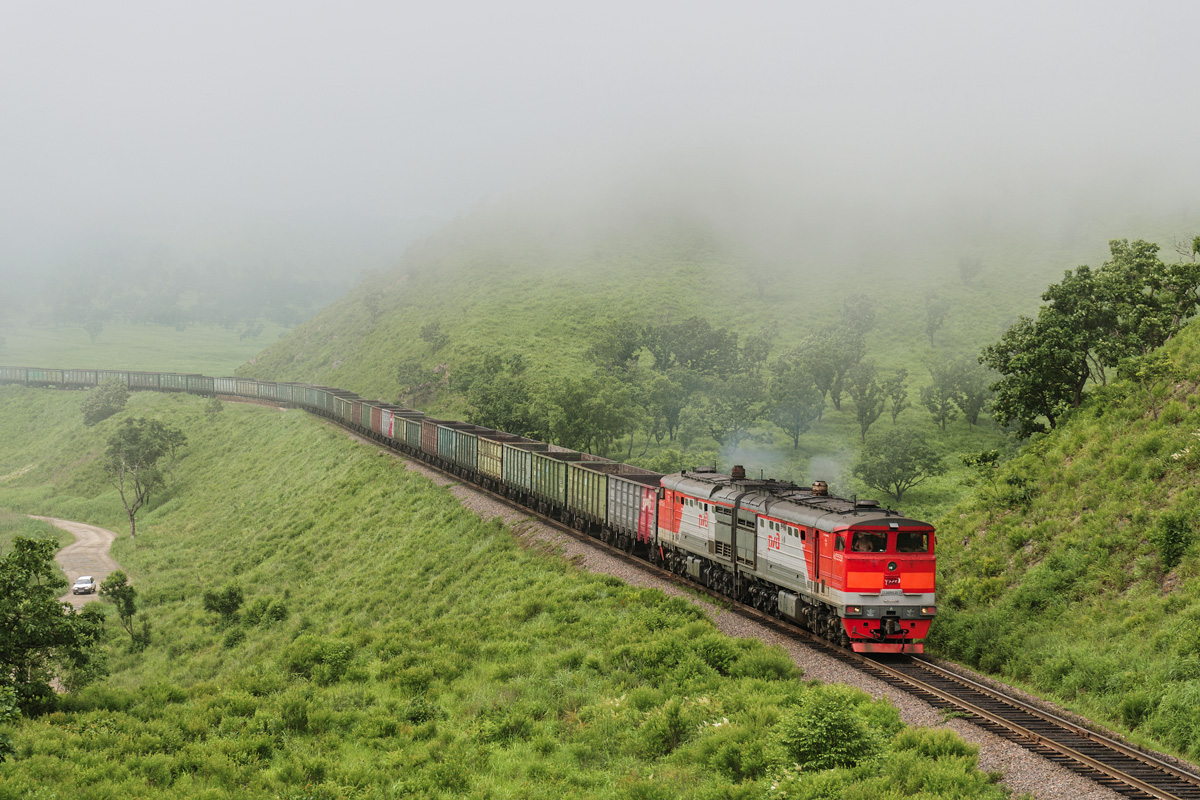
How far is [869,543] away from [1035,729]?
578cm

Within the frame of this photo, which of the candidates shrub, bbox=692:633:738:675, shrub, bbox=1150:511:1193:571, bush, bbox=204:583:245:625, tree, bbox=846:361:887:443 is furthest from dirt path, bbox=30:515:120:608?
tree, bbox=846:361:887:443

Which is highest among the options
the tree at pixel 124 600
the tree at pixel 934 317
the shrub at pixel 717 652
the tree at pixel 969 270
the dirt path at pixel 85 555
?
the tree at pixel 969 270

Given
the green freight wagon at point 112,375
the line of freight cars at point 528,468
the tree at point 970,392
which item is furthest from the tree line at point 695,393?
the green freight wagon at point 112,375

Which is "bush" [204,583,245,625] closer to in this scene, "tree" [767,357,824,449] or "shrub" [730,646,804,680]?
"shrub" [730,646,804,680]

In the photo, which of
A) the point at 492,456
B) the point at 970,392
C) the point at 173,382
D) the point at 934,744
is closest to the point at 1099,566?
the point at 934,744

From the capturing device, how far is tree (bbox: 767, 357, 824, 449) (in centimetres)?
8575

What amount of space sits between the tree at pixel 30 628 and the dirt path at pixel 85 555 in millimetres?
32133

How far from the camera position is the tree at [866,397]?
83.6m

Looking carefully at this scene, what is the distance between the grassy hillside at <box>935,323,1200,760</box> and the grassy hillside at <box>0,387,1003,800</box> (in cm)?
692

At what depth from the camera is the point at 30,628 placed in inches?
872

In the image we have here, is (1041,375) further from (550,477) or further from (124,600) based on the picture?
(124,600)

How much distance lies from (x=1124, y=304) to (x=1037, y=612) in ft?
58.7

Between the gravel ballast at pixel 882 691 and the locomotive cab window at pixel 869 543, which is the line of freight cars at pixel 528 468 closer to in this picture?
the gravel ballast at pixel 882 691

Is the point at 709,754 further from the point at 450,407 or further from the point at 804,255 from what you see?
the point at 804,255
